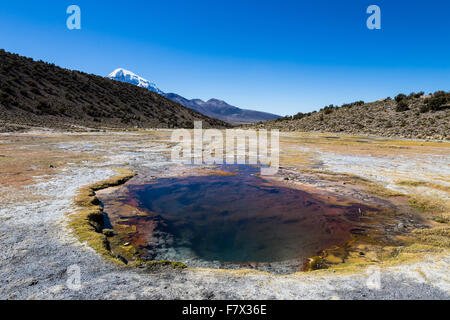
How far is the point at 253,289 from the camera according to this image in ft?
12.5

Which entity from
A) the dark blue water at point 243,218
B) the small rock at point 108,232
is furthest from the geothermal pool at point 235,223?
the small rock at point 108,232

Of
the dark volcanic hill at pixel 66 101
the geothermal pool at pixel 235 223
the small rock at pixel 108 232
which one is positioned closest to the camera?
the geothermal pool at pixel 235 223

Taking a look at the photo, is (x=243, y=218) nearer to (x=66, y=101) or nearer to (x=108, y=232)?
(x=108, y=232)

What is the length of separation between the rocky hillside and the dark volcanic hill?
3456 centimetres

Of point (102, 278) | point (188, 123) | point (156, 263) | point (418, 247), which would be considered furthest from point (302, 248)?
point (188, 123)

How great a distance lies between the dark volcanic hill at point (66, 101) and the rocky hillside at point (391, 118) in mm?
34561

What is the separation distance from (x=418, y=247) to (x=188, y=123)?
231ft

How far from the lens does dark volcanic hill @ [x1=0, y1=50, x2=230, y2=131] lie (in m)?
36.6

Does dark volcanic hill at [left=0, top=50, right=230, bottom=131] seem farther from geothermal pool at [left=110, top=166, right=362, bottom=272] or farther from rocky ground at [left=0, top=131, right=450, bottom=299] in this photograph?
rocky ground at [left=0, top=131, right=450, bottom=299]

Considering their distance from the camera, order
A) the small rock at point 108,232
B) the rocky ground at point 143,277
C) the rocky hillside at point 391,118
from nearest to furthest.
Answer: the rocky ground at point 143,277, the small rock at point 108,232, the rocky hillside at point 391,118

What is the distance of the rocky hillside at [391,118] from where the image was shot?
32.8 m

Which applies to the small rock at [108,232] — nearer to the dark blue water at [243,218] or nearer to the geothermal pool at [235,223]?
the geothermal pool at [235,223]

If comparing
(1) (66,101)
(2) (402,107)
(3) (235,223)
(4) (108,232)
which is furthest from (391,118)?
(1) (66,101)
